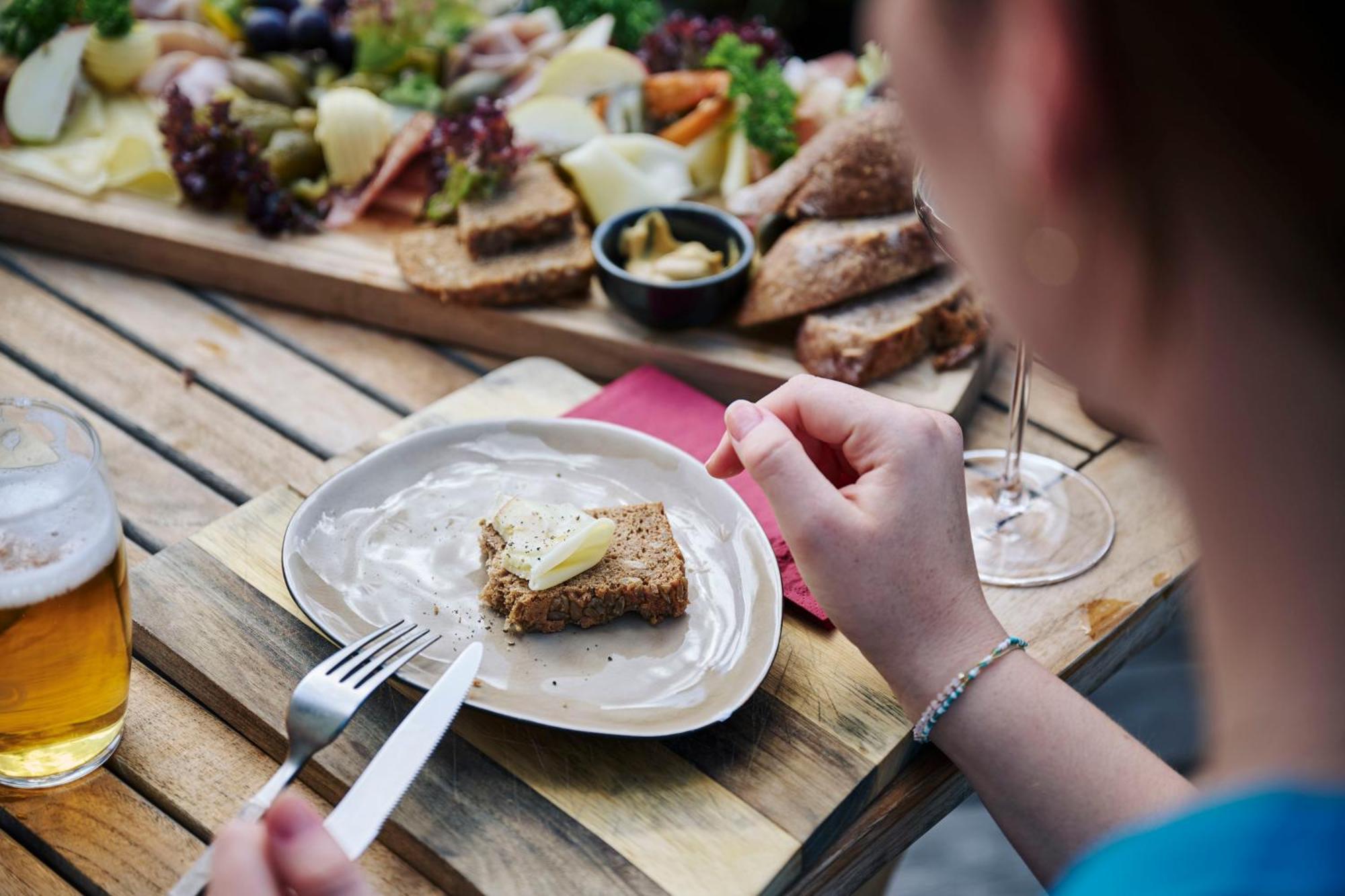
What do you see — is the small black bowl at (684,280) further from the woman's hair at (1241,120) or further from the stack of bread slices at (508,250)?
the woman's hair at (1241,120)

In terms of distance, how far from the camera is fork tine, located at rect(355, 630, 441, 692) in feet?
3.57

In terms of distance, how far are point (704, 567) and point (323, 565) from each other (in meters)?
0.41

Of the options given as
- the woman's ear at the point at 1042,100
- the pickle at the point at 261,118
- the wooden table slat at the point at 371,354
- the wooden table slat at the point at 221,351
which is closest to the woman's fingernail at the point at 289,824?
the woman's ear at the point at 1042,100

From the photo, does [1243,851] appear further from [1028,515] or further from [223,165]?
[223,165]

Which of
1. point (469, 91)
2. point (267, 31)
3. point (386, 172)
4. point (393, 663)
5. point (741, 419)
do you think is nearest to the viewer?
point (393, 663)

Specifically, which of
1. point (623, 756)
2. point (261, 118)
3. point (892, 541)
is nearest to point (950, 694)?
point (892, 541)

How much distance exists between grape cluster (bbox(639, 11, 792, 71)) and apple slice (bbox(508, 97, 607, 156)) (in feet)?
0.92

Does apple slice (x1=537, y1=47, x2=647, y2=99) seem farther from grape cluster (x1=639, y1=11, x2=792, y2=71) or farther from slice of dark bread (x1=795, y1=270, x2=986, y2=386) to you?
slice of dark bread (x1=795, y1=270, x2=986, y2=386)

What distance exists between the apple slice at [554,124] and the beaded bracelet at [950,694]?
1484 mm

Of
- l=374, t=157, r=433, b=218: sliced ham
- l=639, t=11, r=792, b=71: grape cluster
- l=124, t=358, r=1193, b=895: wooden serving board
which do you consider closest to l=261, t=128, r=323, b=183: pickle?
l=374, t=157, r=433, b=218: sliced ham

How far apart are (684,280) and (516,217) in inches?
13.2

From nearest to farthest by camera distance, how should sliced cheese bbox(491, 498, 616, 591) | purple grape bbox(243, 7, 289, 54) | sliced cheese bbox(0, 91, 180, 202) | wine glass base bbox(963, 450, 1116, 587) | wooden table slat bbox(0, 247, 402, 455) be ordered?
sliced cheese bbox(491, 498, 616, 591)
wine glass base bbox(963, 450, 1116, 587)
wooden table slat bbox(0, 247, 402, 455)
sliced cheese bbox(0, 91, 180, 202)
purple grape bbox(243, 7, 289, 54)

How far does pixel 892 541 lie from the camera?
1149 mm

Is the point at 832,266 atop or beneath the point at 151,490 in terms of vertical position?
atop
